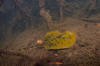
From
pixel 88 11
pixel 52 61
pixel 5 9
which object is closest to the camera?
pixel 52 61

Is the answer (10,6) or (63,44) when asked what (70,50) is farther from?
(10,6)

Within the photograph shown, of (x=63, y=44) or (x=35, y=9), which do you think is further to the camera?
(x=35, y=9)

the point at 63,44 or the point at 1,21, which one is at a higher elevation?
the point at 1,21

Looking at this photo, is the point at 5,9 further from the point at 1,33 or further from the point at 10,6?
the point at 1,33

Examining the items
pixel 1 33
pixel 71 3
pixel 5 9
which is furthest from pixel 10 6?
pixel 71 3

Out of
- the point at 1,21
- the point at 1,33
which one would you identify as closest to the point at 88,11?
the point at 1,33

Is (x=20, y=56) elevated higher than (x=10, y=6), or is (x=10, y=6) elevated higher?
(x=10, y=6)

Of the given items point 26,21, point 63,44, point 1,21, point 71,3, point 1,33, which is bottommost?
point 63,44

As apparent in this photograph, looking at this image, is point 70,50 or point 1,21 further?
point 1,21

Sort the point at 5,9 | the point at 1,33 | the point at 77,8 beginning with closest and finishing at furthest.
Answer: the point at 77,8, the point at 1,33, the point at 5,9
